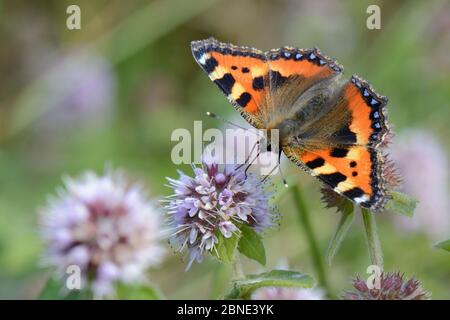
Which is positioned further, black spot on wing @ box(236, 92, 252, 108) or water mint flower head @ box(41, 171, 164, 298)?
black spot on wing @ box(236, 92, 252, 108)

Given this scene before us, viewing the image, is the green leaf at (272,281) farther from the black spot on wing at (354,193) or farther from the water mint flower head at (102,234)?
the water mint flower head at (102,234)

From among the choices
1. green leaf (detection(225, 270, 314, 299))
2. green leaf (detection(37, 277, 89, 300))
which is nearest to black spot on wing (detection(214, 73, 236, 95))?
green leaf (detection(225, 270, 314, 299))

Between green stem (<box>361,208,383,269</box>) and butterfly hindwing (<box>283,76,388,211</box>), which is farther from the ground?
butterfly hindwing (<box>283,76,388,211</box>)

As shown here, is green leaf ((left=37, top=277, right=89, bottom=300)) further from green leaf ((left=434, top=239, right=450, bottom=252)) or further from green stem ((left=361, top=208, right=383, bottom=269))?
green leaf ((left=434, top=239, right=450, bottom=252))

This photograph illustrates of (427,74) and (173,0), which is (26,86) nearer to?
(173,0)

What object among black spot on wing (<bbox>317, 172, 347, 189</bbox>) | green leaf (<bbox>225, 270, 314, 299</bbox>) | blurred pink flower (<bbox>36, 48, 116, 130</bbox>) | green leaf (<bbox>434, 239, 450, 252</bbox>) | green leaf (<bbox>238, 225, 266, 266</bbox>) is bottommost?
green leaf (<bbox>225, 270, 314, 299</bbox>)

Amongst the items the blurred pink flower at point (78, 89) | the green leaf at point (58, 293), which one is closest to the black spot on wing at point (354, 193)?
the green leaf at point (58, 293)

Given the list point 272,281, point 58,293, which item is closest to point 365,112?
point 272,281
